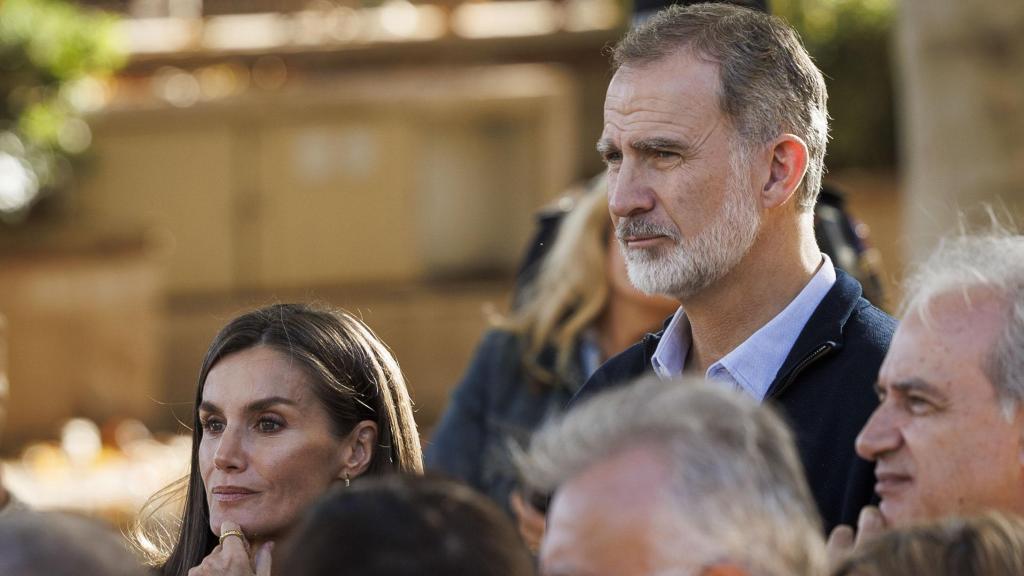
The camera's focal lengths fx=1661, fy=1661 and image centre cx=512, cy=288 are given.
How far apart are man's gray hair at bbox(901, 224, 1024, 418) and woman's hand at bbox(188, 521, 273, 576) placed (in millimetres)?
1328

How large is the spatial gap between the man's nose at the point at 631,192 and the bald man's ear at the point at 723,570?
3.92 ft

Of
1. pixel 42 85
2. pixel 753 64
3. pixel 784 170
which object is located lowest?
pixel 42 85

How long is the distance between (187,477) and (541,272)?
6.02 ft

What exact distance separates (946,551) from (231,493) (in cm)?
157

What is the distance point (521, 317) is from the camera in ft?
17.3

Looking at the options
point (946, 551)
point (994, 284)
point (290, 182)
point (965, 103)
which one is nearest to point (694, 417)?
point (946, 551)

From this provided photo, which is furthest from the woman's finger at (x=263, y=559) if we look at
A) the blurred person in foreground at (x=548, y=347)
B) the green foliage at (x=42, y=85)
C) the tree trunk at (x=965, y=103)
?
the green foliage at (x=42, y=85)

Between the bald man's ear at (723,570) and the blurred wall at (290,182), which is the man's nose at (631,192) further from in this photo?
the blurred wall at (290,182)

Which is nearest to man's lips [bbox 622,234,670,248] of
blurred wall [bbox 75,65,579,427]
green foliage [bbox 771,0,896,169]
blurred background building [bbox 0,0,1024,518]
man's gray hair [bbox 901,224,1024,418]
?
man's gray hair [bbox 901,224,1024,418]

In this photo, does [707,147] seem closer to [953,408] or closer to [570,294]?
[953,408]

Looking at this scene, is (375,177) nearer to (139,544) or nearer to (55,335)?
(55,335)

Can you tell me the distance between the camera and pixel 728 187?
10.7 feet

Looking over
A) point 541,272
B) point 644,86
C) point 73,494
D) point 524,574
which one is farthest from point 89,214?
point 524,574

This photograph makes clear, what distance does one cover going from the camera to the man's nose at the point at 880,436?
270cm
